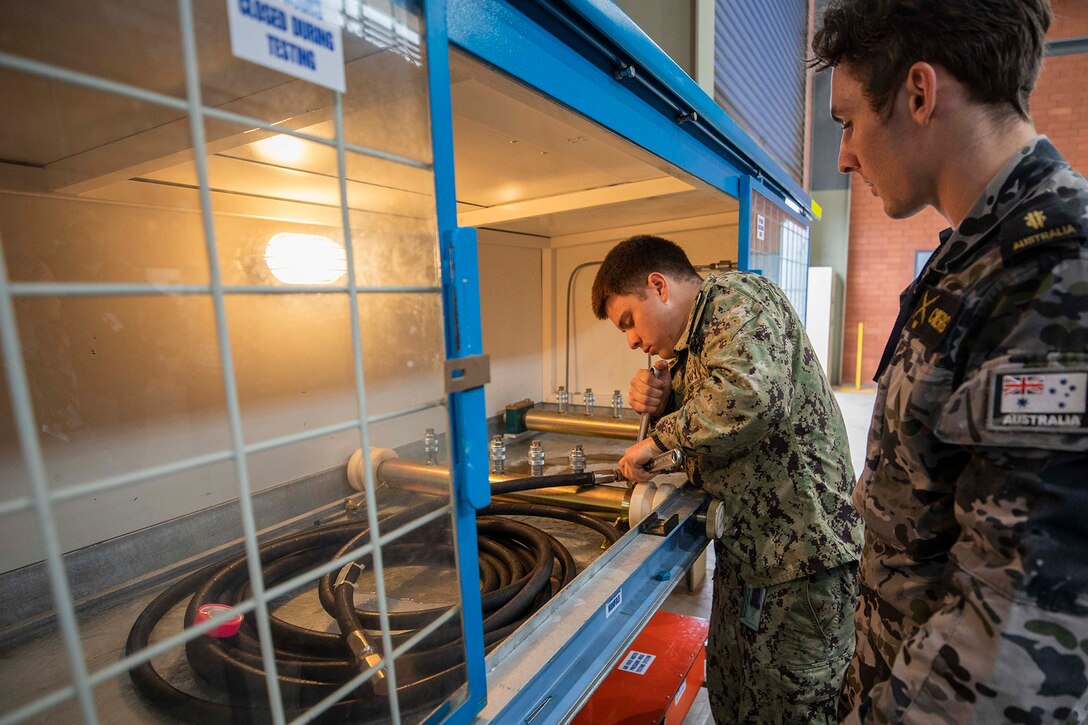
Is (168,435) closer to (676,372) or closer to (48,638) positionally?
(48,638)

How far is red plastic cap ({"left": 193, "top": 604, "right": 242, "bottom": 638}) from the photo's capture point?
0.68 metres

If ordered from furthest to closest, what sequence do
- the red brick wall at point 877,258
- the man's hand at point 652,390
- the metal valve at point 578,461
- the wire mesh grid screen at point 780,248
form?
1. the red brick wall at point 877,258
2. the wire mesh grid screen at point 780,248
3. the metal valve at point 578,461
4. the man's hand at point 652,390

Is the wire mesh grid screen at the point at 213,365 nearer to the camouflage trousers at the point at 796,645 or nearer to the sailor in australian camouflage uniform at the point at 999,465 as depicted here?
the sailor in australian camouflage uniform at the point at 999,465

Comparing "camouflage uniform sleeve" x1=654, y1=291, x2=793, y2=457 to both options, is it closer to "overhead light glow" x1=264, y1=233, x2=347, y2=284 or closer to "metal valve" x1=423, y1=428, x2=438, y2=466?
"metal valve" x1=423, y1=428, x2=438, y2=466

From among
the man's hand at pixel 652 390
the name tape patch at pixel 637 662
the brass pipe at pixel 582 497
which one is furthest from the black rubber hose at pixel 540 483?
the name tape patch at pixel 637 662

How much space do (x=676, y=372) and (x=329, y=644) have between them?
1063 mm

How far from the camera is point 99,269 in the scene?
0.79 m

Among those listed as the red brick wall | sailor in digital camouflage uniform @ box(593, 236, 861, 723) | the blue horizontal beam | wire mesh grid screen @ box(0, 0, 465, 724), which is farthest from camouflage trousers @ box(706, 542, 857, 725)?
the blue horizontal beam

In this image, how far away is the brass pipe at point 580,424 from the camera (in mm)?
2049

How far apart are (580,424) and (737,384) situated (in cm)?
115

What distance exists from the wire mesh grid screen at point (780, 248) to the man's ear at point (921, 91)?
4.00ft

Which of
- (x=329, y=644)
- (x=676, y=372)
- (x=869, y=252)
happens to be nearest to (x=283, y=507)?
(x=329, y=644)

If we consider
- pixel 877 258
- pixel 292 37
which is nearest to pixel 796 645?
pixel 292 37

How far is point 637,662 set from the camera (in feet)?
5.25
